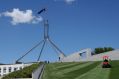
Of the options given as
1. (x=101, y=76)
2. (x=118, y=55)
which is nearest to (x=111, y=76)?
(x=101, y=76)

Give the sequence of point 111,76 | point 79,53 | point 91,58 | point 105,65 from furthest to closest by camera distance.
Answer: point 79,53, point 91,58, point 105,65, point 111,76

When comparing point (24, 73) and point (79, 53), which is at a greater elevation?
point (79, 53)

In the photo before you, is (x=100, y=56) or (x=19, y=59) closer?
(x=100, y=56)

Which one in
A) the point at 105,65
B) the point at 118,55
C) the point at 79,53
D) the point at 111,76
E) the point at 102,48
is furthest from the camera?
the point at 102,48

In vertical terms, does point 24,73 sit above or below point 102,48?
below

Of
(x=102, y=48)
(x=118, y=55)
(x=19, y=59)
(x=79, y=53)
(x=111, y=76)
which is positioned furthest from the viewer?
(x=102, y=48)

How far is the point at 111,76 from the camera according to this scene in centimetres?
3731

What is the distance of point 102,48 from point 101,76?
154 metres

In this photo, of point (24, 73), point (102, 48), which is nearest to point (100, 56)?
point (24, 73)

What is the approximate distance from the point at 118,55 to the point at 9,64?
215 feet

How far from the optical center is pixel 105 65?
157ft

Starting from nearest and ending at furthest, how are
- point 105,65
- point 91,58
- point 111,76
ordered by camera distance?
1. point 111,76
2. point 105,65
3. point 91,58

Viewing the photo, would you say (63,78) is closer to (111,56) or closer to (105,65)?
(105,65)

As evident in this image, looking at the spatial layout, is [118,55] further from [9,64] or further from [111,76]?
[9,64]
